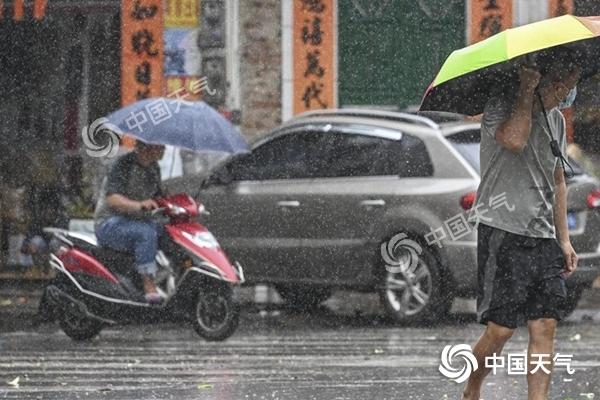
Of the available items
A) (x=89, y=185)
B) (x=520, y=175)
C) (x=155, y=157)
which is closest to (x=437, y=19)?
(x=89, y=185)

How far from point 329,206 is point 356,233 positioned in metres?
0.36

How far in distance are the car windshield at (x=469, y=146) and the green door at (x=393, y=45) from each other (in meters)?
5.40

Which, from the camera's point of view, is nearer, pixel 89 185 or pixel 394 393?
pixel 394 393

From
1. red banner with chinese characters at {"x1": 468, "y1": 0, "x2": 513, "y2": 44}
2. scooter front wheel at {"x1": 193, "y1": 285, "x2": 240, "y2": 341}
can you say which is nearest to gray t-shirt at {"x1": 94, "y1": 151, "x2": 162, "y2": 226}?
scooter front wheel at {"x1": 193, "y1": 285, "x2": 240, "y2": 341}

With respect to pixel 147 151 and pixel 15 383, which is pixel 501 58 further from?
pixel 147 151

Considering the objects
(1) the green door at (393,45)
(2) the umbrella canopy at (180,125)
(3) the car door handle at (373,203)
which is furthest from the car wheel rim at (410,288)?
(1) the green door at (393,45)

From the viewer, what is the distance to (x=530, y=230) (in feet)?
25.7

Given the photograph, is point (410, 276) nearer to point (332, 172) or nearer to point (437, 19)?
point (332, 172)

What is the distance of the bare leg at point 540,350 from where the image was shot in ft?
25.6

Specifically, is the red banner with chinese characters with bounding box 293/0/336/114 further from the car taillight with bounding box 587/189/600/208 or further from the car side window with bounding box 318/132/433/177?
the car taillight with bounding box 587/189/600/208

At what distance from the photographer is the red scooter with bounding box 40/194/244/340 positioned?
1361cm

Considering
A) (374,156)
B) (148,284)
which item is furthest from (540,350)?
(374,156)

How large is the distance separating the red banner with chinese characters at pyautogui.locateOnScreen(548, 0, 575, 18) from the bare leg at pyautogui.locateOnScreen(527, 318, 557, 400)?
42.3ft

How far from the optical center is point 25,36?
2086 centimetres
